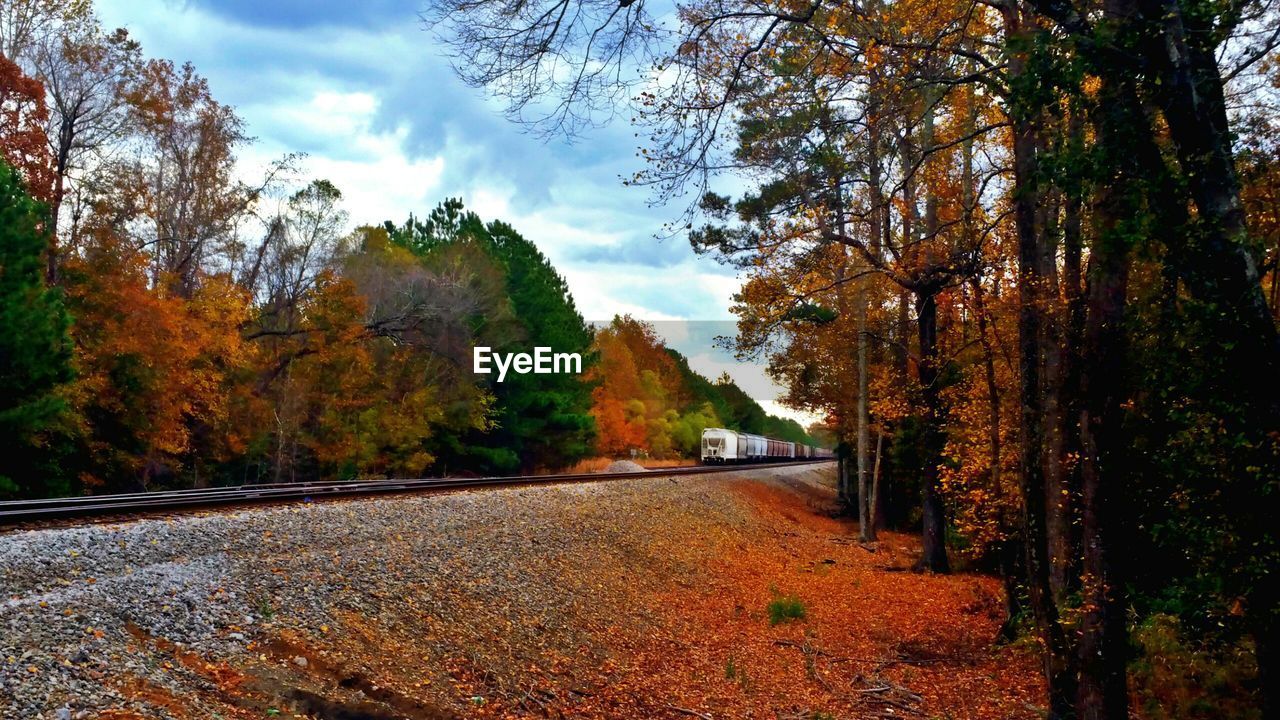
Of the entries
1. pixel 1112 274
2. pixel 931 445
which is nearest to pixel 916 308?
pixel 931 445

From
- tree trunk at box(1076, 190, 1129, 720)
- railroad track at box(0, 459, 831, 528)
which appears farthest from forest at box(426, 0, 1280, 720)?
railroad track at box(0, 459, 831, 528)


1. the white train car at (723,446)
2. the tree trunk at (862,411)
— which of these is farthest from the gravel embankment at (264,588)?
the white train car at (723,446)

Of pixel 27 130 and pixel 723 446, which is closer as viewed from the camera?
pixel 27 130

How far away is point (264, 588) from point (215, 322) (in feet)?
78.2

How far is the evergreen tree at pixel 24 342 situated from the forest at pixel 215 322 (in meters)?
0.05

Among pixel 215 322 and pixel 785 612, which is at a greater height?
pixel 215 322

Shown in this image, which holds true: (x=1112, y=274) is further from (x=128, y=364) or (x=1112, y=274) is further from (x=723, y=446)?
(x=723, y=446)

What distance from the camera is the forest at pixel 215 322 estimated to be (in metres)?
21.7

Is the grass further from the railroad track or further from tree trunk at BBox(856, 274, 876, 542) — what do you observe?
tree trunk at BBox(856, 274, 876, 542)

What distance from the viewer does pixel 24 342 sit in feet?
62.4

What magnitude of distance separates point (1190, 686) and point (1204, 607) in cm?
193

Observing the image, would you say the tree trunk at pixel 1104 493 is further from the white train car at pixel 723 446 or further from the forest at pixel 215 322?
the white train car at pixel 723 446

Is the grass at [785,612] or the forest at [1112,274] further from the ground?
the forest at [1112,274]

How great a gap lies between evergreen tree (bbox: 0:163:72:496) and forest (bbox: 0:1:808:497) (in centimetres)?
5
